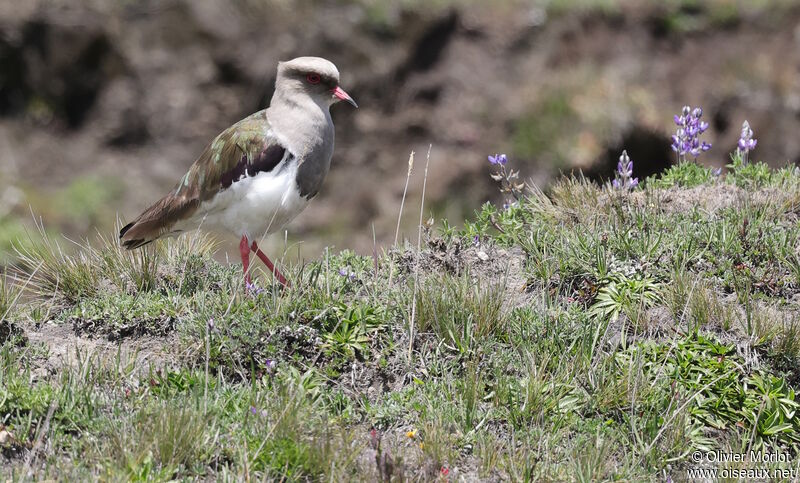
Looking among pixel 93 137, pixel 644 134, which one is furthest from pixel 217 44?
pixel 644 134

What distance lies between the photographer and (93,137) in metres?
13.3

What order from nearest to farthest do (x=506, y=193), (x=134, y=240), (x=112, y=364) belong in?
(x=112, y=364), (x=134, y=240), (x=506, y=193)

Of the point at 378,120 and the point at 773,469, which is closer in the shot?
the point at 773,469

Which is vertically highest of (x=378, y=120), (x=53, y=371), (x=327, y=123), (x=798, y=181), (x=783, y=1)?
(x=783, y=1)

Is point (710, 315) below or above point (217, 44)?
below

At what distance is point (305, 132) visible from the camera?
630 centimetres

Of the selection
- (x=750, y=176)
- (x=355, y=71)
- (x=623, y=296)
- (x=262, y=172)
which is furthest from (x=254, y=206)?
(x=355, y=71)

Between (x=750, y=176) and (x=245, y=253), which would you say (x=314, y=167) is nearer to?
(x=245, y=253)

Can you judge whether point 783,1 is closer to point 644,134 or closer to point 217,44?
point 644,134

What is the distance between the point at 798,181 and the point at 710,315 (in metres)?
1.97

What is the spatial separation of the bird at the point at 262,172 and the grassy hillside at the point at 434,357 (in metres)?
0.29

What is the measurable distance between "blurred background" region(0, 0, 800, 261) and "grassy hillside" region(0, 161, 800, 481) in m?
6.58

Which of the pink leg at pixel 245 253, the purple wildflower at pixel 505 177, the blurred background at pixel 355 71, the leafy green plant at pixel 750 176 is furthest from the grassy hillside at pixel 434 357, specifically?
the blurred background at pixel 355 71

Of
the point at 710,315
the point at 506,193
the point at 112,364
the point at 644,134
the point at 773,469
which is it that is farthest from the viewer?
the point at 644,134
